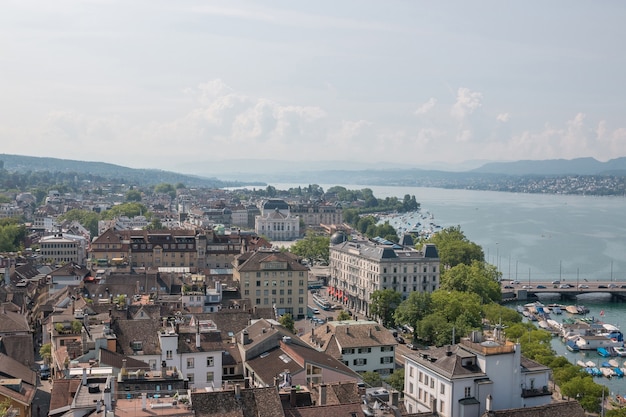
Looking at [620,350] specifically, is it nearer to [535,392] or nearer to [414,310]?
[414,310]

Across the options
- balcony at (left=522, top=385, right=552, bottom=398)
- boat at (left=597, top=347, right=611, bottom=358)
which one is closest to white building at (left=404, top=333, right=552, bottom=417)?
balcony at (left=522, top=385, right=552, bottom=398)

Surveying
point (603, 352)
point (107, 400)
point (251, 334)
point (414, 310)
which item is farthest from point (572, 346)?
point (107, 400)

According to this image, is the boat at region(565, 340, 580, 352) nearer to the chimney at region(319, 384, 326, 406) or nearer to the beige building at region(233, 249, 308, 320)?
the beige building at region(233, 249, 308, 320)

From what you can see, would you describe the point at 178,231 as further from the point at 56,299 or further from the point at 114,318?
the point at 114,318

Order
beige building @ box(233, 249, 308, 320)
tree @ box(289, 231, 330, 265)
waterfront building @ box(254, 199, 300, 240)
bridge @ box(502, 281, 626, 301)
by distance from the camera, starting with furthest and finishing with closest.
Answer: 1. waterfront building @ box(254, 199, 300, 240)
2. tree @ box(289, 231, 330, 265)
3. bridge @ box(502, 281, 626, 301)
4. beige building @ box(233, 249, 308, 320)

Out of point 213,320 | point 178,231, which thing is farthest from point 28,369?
point 178,231
